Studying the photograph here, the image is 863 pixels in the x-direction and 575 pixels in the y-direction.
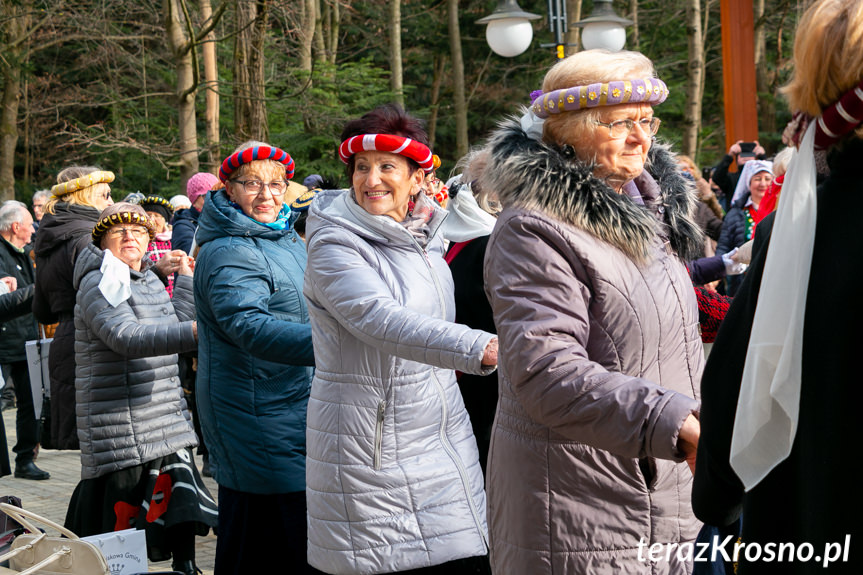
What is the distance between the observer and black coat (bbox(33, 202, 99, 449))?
5695 millimetres

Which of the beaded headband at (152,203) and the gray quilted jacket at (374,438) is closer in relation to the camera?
the gray quilted jacket at (374,438)

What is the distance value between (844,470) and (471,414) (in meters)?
2.73

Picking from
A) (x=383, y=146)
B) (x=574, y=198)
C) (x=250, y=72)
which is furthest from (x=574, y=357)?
(x=250, y=72)

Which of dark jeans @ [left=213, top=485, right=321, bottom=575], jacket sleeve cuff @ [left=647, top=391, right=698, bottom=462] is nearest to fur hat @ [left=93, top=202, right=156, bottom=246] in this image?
dark jeans @ [left=213, top=485, right=321, bottom=575]

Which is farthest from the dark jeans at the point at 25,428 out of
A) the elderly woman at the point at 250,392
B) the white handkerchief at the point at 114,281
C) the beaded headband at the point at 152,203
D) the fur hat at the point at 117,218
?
the elderly woman at the point at 250,392

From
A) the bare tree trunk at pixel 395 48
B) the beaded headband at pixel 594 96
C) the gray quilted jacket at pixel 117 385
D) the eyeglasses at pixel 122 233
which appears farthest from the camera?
the bare tree trunk at pixel 395 48

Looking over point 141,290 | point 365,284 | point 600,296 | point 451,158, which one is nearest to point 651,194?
point 600,296

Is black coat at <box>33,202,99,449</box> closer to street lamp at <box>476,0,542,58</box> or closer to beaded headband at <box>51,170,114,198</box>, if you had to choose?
beaded headband at <box>51,170,114,198</box>

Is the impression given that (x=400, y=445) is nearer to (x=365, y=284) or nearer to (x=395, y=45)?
(x=365, y=284)

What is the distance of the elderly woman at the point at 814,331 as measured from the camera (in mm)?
1486

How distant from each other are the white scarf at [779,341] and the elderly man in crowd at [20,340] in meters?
7.55

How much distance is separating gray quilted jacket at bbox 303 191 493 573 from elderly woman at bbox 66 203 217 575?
170cm

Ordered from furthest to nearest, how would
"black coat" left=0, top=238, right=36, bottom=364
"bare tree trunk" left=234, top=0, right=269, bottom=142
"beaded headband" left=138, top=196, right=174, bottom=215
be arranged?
"bare tree trunk" left=234, top=0, right=269, bottom=142 → "beaded headband" left=138, top=196, right=174, bottom=215 → "black coat" left=0, top=238, right=36, bottom=364

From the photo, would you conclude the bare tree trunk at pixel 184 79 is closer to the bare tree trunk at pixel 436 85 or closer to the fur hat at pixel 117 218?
the fur hat at pixel 117 218
